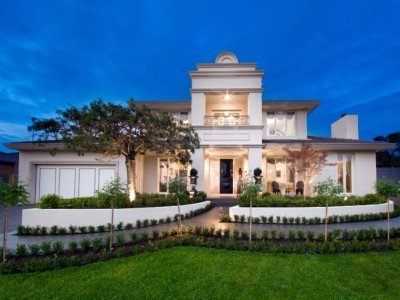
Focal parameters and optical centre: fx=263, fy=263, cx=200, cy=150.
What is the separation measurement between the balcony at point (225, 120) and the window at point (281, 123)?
3569 millimetres

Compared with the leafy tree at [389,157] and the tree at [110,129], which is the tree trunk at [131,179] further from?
the leafy tree at [389,157]

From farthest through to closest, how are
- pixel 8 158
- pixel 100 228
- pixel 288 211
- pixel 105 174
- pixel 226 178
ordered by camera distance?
pixel 8 158, pixel 226 178, pixel 105 174, pixel 288 211, pixel 100 228

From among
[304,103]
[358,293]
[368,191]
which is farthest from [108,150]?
[368,191]

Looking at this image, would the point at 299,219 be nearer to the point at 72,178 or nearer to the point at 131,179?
the point at 131,179

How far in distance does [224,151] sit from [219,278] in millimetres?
13127

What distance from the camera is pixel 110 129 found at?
11203 millimetres

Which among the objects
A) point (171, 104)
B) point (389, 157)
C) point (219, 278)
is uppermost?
point (171, 104)

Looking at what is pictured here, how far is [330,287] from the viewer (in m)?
5.18

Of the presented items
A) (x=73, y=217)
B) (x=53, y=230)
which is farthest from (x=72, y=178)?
(x=53, y=230)

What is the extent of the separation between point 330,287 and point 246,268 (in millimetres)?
1675

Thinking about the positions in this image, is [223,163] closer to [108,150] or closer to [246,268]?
[108,150]

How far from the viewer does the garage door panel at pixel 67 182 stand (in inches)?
681

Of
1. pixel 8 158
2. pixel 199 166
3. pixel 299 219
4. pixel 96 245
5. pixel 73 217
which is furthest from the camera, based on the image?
pixel 8 158

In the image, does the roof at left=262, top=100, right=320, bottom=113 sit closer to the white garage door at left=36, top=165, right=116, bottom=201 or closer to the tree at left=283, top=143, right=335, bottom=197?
the tree at left=283, top=143, right=335, bottom=197
